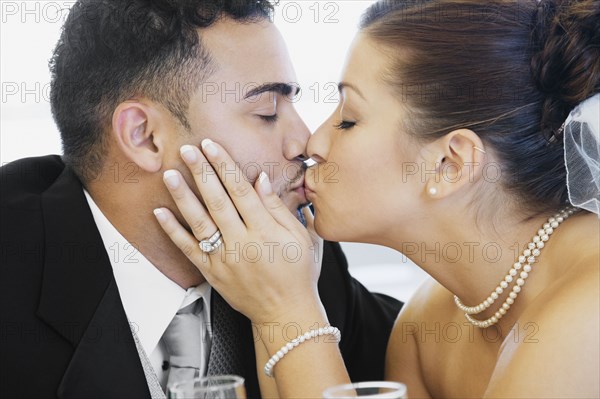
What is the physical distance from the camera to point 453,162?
165cm

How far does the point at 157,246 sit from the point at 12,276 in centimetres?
36

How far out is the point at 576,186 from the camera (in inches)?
63.6

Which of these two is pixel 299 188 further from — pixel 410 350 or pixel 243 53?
pixel 410 350

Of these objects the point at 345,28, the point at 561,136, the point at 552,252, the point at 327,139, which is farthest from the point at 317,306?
the point at 345,28

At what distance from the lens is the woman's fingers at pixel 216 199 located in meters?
1.72

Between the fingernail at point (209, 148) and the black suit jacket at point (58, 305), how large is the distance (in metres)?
0.30

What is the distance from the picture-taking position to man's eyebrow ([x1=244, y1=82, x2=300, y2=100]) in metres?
1.80

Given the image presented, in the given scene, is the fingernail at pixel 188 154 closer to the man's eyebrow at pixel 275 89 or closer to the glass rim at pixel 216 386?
the man's eyebrow at pixel 275 89

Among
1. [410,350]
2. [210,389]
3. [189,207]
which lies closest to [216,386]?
[210,389]

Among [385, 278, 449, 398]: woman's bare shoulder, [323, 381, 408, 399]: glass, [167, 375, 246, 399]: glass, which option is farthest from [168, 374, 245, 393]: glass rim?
[385, 278, 449, 398]: woman's bare shoulder

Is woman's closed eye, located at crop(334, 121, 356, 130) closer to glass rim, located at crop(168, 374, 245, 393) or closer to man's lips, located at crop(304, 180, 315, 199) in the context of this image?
man's lips, located at crop(304, 180, 315, 199)

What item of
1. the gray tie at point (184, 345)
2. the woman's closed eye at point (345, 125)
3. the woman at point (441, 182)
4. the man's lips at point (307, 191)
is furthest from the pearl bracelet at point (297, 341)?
the woman's closed eye at point (345, 125)

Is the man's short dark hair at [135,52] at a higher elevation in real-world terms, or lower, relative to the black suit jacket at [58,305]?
higher

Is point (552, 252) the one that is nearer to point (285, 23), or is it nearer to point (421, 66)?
point (421, 66)
